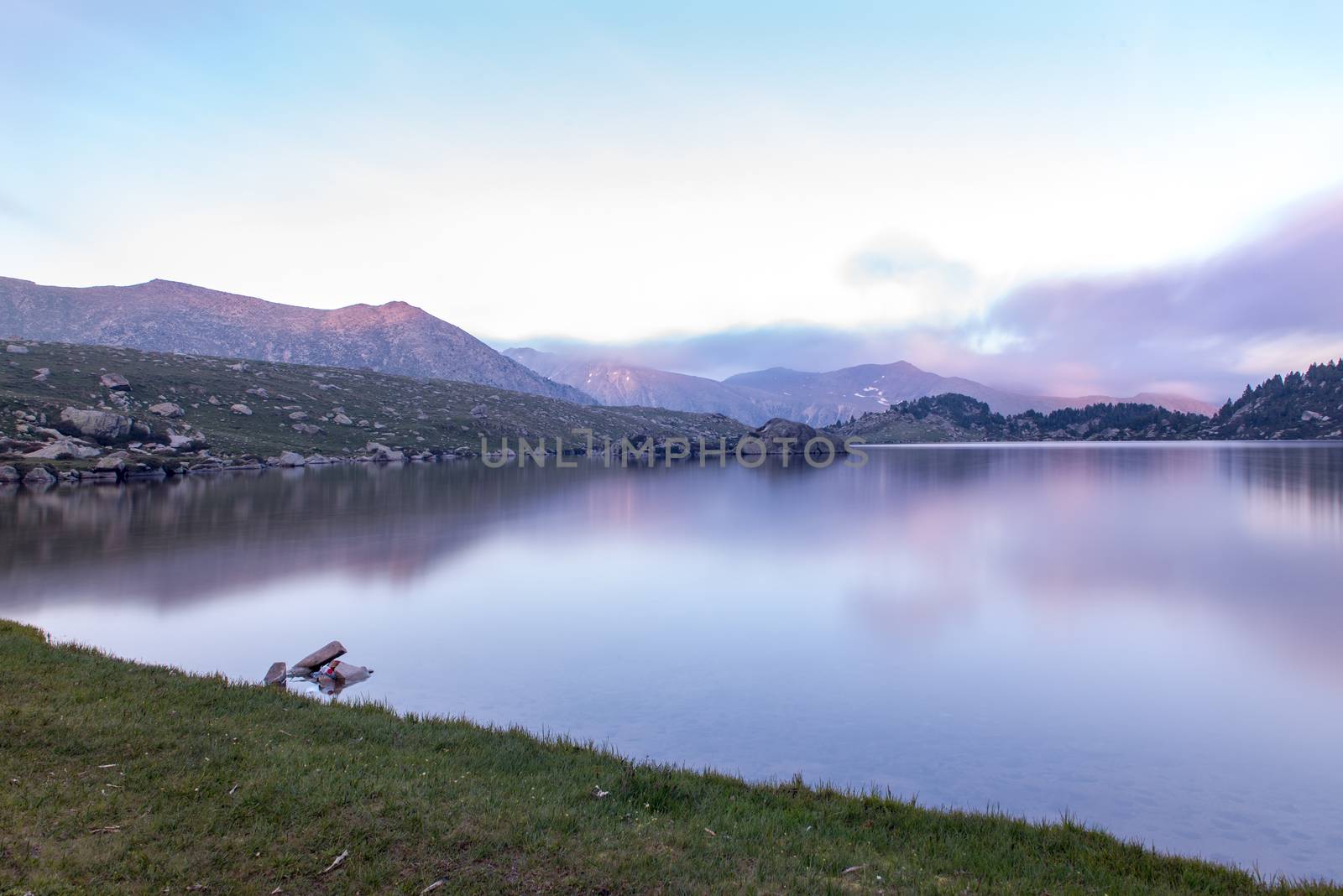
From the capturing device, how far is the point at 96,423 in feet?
271

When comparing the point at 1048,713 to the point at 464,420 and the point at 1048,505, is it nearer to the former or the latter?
the point at 1048,505

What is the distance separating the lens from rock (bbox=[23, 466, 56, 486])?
6588 centimetres

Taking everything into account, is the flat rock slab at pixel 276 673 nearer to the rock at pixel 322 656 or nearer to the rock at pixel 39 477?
the rock at pixel 322 656

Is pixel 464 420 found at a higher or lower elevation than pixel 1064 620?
higher

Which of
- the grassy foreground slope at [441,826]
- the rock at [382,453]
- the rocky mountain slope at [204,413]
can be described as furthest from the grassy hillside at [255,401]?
the grassy foreground slope at [441,826]

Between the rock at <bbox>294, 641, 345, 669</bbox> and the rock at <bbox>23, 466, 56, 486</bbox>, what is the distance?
6764 cm

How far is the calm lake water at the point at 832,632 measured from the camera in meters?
13.5

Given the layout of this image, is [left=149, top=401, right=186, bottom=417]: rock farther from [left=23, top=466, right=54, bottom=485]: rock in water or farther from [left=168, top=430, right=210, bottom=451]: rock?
[left=23, top=466, right=54, bottom=485]: rock in water

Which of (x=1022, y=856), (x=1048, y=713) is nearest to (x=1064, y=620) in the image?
(x=1048, y=713)

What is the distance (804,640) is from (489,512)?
3696 centimetres

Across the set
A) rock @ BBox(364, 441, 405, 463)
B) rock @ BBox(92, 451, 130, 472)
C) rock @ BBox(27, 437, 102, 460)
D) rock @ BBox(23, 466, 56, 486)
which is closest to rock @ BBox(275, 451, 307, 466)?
rock @ BBox(364, 441, 405, 463)

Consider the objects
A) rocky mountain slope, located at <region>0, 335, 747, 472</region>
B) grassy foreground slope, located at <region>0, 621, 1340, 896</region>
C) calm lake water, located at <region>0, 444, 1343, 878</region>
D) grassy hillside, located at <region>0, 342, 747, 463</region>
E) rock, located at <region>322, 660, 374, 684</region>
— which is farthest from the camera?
grassy hillside, located at <region>0, 342, 747, 463</region>

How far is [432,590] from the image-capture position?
28.8 m

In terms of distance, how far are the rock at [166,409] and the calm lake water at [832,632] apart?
52161mm
